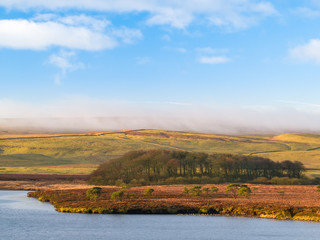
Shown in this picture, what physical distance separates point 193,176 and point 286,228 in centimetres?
9271

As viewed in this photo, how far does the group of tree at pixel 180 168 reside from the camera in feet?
480

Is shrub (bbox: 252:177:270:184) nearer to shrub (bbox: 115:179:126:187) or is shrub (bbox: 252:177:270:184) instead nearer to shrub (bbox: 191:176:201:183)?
shrub (bbox: 191:176:201:183)

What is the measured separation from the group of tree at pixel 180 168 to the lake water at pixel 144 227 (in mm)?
75726

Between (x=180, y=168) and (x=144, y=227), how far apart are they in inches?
3829

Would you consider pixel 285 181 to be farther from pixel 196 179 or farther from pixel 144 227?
pixel 144 227

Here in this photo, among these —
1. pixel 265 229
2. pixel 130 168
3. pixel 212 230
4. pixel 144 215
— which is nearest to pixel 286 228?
pixel 265 229

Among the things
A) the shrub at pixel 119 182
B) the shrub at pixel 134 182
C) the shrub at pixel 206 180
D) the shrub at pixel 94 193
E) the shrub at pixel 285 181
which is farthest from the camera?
the shrub at pixel 285 181

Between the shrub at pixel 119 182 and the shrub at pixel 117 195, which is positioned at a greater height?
the shrub at pixel 117 195

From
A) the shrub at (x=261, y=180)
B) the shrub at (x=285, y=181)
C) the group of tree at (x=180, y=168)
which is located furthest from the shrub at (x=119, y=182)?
the shrub at (x=285, y=181)

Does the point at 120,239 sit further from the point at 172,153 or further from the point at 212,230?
the point at 172,153

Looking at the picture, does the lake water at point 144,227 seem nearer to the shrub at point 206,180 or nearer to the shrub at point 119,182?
the shrub at point 119,182

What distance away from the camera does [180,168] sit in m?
153

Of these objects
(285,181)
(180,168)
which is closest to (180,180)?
(180,168)

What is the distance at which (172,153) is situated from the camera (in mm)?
158000
